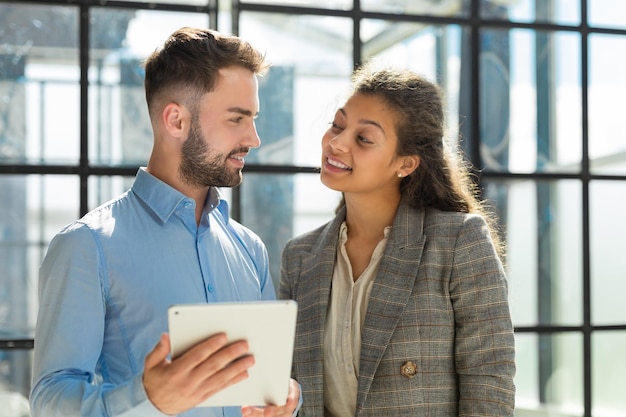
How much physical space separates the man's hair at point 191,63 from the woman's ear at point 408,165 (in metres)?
0.60

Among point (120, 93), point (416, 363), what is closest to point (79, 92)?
point (120, 93)

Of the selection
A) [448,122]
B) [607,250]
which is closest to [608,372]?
[607,250]

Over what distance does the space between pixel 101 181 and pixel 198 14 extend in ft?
2.21

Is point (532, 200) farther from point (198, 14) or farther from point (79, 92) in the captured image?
point (79, 92)

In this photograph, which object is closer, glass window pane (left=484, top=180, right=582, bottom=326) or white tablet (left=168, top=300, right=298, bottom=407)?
white tablet (left=168, top=300, right=298, bottom=407)

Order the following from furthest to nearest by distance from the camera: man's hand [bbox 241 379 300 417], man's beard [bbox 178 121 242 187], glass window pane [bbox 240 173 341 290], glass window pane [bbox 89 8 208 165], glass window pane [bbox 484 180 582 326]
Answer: glass window pane [bbox 484 180 582 326] → glass window pane [bbox 240 173 341 290] → glass window pane [bbox 89 8 208 165] → man's beard [bbox 178 121 242 187] → man's hand [bbox 241 379 300 417]

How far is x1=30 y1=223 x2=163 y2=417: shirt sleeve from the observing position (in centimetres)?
160

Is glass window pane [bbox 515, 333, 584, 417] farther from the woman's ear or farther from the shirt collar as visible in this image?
the shirt collar

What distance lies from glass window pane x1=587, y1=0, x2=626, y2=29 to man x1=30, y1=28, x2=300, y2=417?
6.32 feet

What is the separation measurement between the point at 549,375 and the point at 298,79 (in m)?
1.50

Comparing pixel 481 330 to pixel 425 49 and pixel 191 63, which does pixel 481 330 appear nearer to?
pixel 191 63

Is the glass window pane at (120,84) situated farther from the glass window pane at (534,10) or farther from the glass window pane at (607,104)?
the glass window pane at (607,104)

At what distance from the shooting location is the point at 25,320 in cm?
294

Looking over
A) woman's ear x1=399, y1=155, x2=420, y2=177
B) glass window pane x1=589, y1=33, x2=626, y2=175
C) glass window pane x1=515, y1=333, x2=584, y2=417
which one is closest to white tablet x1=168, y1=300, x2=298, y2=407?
woman's ear x1=399, y1=155, x2=420, y2=177
